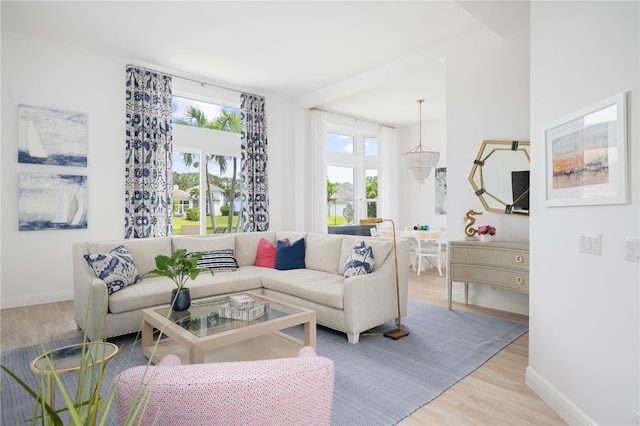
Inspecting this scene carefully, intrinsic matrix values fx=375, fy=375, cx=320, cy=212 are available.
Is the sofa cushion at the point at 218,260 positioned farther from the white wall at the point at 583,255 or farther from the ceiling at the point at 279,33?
the white wall at the point at 583,255

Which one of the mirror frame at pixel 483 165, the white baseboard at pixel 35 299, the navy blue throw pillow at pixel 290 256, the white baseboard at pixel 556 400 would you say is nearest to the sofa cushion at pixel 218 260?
the navy blue throw pillow at pixel 290 256

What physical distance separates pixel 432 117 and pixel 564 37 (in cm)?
616

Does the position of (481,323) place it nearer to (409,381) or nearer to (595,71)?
(409,381)

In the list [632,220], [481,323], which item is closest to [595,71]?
[632,220]

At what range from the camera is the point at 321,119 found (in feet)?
23.1

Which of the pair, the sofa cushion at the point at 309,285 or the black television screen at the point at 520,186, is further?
the black television screen at the point at 520,186

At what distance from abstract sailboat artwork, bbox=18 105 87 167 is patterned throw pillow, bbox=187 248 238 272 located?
2.05 metres

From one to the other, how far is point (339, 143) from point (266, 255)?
437 cm

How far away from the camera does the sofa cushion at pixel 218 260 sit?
4.24 m

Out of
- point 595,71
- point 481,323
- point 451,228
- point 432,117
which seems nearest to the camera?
point 595,71

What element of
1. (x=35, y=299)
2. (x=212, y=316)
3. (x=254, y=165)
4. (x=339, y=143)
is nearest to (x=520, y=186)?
(x=212, y=316)

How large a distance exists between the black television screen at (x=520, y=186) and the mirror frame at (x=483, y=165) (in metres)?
0.03

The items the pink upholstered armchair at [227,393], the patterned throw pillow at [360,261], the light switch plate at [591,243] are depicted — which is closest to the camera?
the pink upholstered armchair at [227,393]

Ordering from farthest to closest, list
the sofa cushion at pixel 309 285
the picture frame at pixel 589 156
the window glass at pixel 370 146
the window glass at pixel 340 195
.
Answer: the window glass at pixel 370 146
the window glass at pixel 340 195
the sofa cushion at pixel 309 285
the picture frame at pixel 589 156
